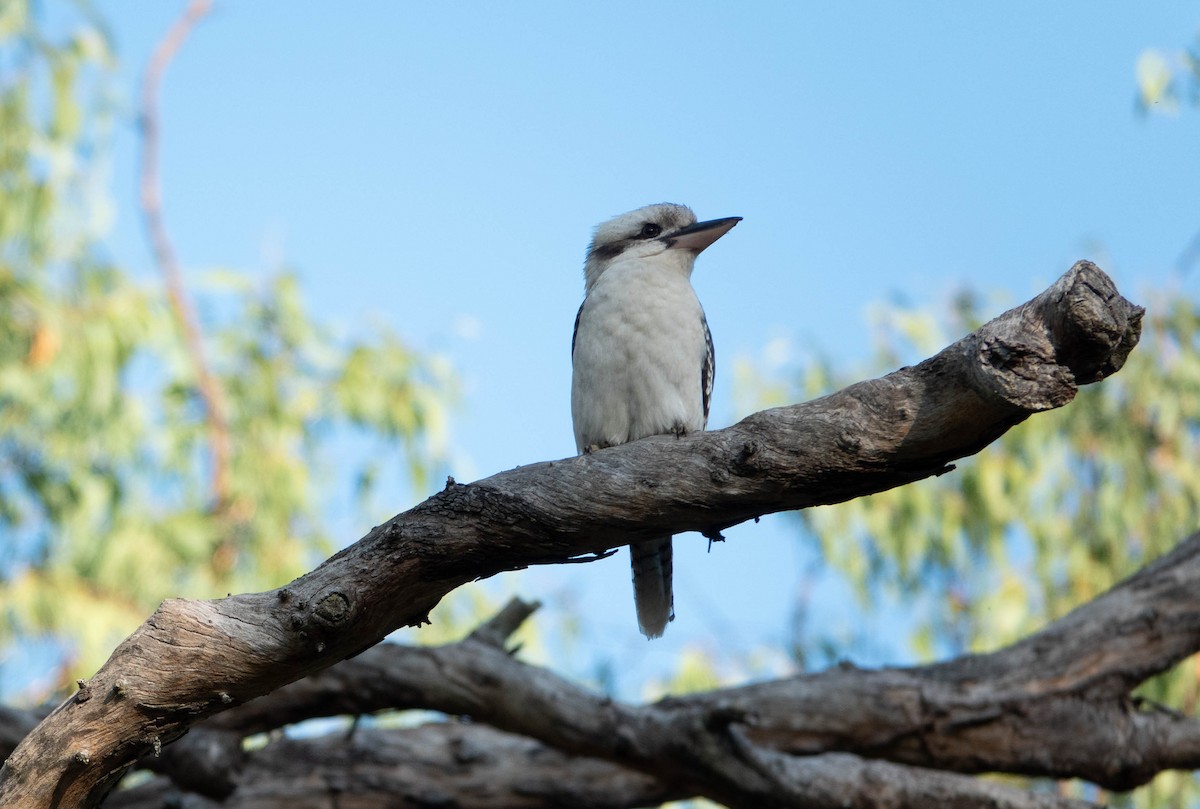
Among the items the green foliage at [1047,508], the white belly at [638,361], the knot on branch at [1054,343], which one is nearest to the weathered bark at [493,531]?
the knot on branch at [1054,343]

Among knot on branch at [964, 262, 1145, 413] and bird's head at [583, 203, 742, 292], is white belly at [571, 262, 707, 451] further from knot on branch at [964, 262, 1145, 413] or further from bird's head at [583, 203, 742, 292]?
knot on branch at [964, 262, 1145, 413]

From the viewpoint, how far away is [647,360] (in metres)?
3.54

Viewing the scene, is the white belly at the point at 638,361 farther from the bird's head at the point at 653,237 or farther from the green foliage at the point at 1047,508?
the green foliage at the point at 1047,508

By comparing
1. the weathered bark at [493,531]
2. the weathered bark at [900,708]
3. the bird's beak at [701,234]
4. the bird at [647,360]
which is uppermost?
the bird's beak at [701,234]

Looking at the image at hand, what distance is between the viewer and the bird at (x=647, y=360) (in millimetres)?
3496

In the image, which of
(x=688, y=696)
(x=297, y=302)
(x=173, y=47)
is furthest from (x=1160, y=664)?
(x=173, y=47)

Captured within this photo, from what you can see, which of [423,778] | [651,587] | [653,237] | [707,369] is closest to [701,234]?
[653,237]

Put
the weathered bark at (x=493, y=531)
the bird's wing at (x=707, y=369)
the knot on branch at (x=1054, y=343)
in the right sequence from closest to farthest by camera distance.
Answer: the knot on branch at (x=1054, y=343) < the weathered bark at (x=493, y=531) < the bird's wing at (x=707, y=369)

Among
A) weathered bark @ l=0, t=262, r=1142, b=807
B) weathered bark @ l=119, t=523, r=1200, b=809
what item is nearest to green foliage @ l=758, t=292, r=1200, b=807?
weathered bark @ l=119, t=523, r=1200, b=809

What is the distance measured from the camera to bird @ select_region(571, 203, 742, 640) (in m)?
3.50

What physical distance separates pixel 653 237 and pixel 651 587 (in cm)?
116

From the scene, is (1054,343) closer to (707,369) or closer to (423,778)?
(707,369)

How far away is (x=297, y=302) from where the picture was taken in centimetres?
733

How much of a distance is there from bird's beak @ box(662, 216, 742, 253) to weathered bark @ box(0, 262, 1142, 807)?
164 centimetres
